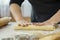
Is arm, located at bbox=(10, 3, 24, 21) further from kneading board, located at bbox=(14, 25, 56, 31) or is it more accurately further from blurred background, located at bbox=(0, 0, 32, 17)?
blurred background, located at bbox=(0, 0, 32, 17)

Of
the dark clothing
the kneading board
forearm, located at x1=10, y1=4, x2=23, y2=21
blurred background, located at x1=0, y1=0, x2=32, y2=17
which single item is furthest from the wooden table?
blurred background, located at x1=0, y1=0, x2=32, y2=17

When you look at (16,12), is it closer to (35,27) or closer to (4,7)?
(35,27)

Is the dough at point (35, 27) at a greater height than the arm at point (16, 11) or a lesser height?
lesser

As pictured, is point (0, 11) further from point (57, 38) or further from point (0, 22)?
point (57, 38)

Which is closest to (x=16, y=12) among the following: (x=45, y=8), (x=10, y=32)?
(x=45, y=8)

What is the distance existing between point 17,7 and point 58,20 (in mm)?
380

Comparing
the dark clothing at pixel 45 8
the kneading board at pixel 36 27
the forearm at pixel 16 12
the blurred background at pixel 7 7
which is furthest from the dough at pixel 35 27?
the blurred background at pixel 7 7

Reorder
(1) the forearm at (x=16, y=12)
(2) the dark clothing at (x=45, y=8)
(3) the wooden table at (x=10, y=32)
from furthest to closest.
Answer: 1. (2) the dark clothing at (x=45, y=8)
2. (1) the forearm at (x=16, y=12)
3. (3) the wooden table at (x=10, y=32)

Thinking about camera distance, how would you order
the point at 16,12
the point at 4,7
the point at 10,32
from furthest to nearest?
the point at 4,7 < the point at 16,12 < the point at 10,32

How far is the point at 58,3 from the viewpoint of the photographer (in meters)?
1.36

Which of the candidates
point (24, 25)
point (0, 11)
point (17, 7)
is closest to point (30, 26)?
point (24, 25)

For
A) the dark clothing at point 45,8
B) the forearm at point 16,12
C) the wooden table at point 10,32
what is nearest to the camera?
the wooden table at point 10,32

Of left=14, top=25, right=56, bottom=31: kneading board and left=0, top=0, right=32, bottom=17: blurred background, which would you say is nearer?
left=14, top=25, right=56, bottom=31: kneading board

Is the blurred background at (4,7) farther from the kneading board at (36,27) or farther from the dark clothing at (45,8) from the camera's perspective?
the kneading board at (36,27)
